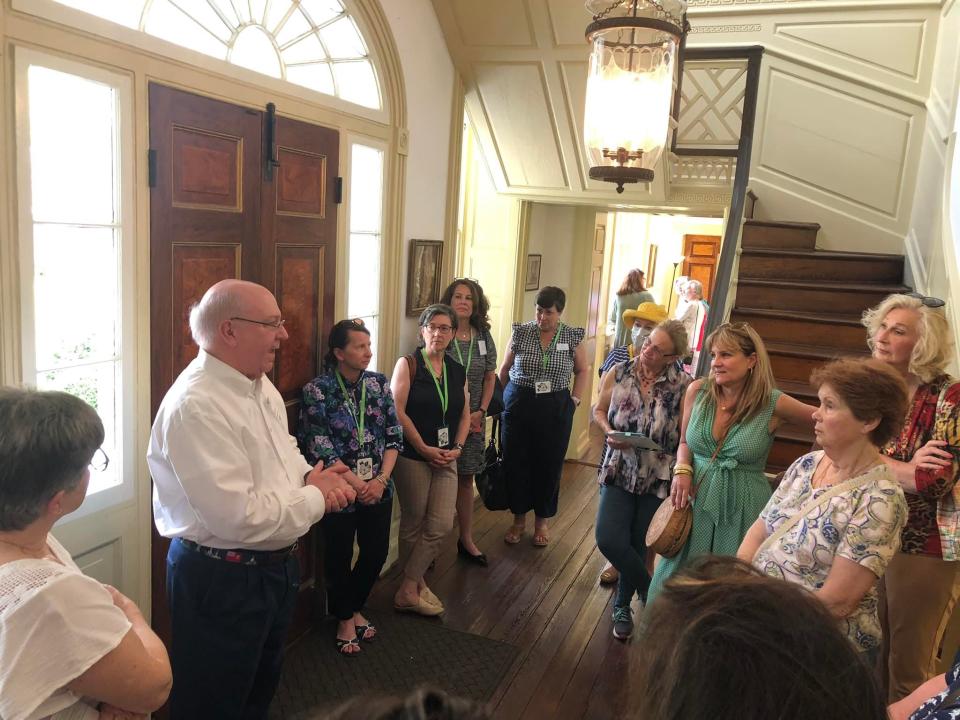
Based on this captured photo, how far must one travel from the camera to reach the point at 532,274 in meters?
5.50

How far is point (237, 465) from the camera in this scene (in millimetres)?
1883

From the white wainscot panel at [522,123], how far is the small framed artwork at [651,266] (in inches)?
244

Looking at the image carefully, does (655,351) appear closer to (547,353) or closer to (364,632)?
(547,353)

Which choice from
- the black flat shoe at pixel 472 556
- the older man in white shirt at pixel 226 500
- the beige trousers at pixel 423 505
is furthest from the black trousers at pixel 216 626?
the black flat shoe at pixel 472 556

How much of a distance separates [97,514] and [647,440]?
80.2 inches

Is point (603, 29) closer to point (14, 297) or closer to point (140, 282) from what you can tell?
point (140, 282)

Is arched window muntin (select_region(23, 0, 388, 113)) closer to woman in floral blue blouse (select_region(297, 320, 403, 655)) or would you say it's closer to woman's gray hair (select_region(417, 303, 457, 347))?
woman's gray hair (select_region(417, 303, 457, 347))

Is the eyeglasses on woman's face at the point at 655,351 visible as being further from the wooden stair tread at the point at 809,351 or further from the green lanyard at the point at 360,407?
the green lanyard at the point at 360,407

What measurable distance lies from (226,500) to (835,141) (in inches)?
201

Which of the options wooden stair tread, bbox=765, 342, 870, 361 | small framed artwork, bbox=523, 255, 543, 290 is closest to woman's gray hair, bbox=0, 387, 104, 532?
wooden stair tread, bbox=765, 342, 870, 361

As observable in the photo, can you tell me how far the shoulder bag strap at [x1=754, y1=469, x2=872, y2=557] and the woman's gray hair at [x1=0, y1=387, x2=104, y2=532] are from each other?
1.64 m

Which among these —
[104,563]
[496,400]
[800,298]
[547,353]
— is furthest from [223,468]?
[800,298]

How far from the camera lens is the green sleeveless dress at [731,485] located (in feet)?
8.32

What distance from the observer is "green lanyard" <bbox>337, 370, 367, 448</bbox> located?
296 cm
